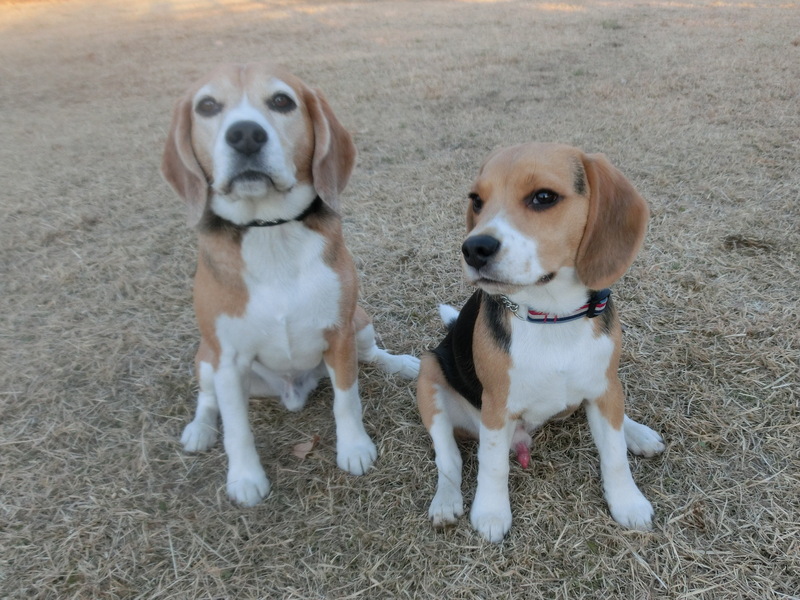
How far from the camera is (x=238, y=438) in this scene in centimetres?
270

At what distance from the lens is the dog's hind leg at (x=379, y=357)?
10.8 feet

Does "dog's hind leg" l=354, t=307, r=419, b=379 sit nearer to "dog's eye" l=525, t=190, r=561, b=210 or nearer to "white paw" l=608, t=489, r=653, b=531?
"white paw" l=608, t=489, r=653, b=531

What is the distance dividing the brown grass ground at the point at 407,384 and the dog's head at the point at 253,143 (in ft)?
4.26

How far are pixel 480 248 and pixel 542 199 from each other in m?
0.32

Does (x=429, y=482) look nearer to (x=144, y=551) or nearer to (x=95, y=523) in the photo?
(x=144, y=551)

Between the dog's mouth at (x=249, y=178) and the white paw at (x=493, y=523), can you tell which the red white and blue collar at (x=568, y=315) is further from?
the dog's mouth at (x=249, y=178)

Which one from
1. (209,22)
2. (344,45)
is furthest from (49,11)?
(344,45)

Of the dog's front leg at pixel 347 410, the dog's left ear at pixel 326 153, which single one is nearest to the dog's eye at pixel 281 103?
the dog's left ear at pixel 326 153

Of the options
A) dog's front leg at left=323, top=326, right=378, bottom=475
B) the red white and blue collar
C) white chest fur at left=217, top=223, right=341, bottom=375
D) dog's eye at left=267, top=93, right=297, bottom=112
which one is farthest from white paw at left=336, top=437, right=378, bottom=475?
dog's eye at left=267, top=93, right=297, bottom=112

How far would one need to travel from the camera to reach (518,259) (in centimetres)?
192

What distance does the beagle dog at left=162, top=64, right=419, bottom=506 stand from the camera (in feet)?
7.78

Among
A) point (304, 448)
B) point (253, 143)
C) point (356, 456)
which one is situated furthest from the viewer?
point (304, 448)

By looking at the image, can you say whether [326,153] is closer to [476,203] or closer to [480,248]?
[476,203]

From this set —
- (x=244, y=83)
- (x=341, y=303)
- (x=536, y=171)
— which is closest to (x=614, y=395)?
(x=536, y=171)
